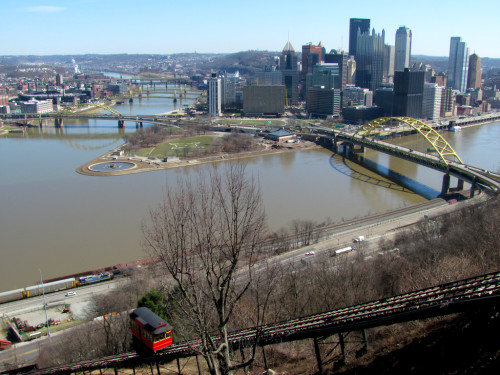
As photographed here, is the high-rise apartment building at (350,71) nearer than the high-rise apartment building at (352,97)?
No

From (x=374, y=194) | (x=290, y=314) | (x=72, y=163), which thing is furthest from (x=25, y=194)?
(x=290, y=314)

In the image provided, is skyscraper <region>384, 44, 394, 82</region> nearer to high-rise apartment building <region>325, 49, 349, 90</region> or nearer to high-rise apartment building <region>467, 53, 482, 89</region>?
high-rise apartment building <region>467, 53, 482, 89</region>

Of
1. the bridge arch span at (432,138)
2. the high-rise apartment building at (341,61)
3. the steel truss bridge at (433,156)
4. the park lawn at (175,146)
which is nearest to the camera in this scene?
the steel truss bridge at (433,156)

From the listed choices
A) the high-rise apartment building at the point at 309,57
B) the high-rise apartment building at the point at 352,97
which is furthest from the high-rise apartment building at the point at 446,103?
the high-rise apartment building at the point at 309,57

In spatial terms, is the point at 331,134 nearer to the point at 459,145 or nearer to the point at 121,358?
the point at 459,145

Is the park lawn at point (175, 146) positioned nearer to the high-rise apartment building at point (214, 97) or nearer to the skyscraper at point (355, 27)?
the high-rise apartment building at point (214, 97)

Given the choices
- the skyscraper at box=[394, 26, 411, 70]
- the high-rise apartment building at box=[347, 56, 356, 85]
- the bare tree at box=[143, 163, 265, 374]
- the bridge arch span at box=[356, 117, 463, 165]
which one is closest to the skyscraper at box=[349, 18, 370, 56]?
the skyscraper at box=[394, 26, 411, 70]
